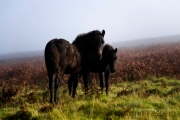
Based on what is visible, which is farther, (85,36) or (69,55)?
(85,36)

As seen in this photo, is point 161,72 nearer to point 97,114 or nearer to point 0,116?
point 97,114

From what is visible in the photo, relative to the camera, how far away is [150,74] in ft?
54.5

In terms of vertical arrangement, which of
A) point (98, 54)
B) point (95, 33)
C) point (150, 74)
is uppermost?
point (95, 33)

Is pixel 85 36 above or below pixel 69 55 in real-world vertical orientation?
above

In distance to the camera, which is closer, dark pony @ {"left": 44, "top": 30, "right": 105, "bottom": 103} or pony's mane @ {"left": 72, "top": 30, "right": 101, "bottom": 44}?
dark pony @ {"left": 44, "top": 30, "right": 105, "bottom": 103}

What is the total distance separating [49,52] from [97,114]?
2708 millimetres

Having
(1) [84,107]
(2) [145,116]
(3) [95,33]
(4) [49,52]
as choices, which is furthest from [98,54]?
(2) [145,116]

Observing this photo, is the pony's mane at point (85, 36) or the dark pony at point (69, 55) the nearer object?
the dark pony at point (69, 55)

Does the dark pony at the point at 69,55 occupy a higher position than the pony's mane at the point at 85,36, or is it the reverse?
the pony's mane at the point at 85,36

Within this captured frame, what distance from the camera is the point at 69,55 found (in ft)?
27.3

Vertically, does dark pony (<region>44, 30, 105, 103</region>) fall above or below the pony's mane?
below

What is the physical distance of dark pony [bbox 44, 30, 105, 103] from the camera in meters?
7.79

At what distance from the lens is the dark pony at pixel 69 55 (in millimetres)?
7785

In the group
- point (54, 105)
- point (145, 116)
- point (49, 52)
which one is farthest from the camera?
point (49, 52)
